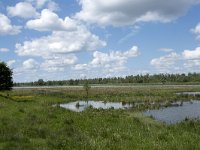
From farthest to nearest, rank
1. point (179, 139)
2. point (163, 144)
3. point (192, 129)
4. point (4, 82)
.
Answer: point (4, 82)
point (192, 129)
point (179, 139)
point (163, 144)

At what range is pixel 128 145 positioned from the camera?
59.0ft

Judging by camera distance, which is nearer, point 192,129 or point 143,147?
point 143,147

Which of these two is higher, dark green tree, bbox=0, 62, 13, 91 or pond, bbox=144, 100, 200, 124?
dark green tree, bbox=0, 62, 13, 91

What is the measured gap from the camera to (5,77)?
240 ft

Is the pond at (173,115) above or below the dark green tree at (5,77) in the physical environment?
below

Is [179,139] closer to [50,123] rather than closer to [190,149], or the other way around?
[190,149]

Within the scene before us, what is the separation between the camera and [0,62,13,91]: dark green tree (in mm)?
72312

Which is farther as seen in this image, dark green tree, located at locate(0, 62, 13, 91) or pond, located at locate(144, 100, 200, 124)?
dark green tree, located at locate(0, 62, 13, 91)

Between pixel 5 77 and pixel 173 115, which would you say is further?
pixel 5 77

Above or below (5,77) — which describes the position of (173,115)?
below

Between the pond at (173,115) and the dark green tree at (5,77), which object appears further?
the dark green tree at (5,77)

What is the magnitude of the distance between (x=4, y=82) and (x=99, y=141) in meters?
57.5

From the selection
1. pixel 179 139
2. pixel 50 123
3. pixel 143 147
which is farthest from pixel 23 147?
pixel 50 123

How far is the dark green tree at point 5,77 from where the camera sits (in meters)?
72.3
